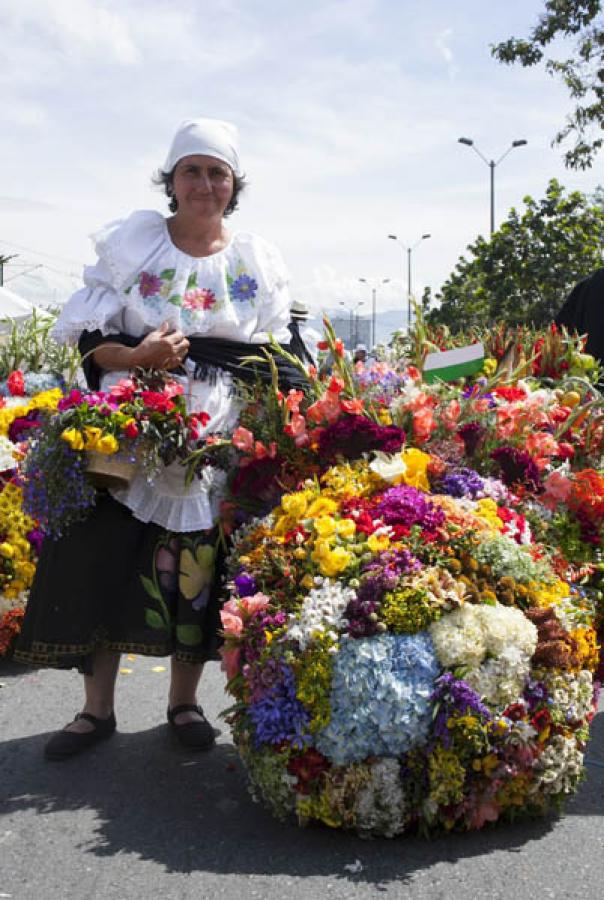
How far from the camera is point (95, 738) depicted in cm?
377

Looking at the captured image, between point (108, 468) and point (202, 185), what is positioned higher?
point (202, 185)

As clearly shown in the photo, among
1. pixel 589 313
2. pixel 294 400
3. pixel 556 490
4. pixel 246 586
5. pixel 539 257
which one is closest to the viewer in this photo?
pixel 246 586

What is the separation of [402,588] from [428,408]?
33.5 inches

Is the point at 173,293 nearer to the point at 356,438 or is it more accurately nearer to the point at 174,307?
the point at 174,307

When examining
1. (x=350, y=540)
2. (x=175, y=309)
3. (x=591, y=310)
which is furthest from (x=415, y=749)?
(x=591, y=310)

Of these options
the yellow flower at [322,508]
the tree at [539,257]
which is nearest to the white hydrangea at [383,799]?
the yellow flower at [322,508]

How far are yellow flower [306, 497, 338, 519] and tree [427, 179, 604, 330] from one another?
18968mm

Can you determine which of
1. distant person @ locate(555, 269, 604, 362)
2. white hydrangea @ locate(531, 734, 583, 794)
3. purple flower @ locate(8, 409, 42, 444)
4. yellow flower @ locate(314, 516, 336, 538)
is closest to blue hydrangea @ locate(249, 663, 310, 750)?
yellow flower @ locate(314, 516, 336, 538)

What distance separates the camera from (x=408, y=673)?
9.13 feet

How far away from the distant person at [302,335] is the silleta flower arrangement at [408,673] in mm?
1154

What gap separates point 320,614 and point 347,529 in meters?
0.30

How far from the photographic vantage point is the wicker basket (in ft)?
11.2

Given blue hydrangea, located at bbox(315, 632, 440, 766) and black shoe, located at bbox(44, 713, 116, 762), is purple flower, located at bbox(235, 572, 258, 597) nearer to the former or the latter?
blue hydrangea, located at bbox(315, 632, 440, 766)

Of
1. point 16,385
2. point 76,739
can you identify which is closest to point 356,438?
point 76,739
